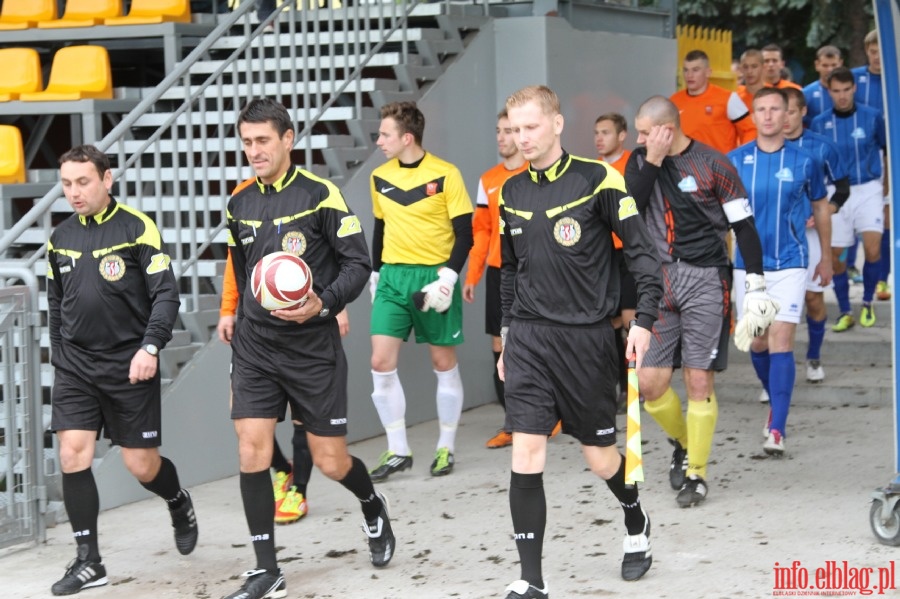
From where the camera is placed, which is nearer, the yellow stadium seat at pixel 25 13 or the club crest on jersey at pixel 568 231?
the club crest on jersey at pixel 568 231

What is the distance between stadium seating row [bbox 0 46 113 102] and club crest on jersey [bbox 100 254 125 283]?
5021 millimetres

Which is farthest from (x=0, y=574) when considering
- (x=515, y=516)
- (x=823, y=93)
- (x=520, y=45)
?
(x=823, y=93)

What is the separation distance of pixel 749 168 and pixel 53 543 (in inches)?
175

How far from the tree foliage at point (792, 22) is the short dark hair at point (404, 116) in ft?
52.1

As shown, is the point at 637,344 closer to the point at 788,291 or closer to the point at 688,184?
the point at 688,184

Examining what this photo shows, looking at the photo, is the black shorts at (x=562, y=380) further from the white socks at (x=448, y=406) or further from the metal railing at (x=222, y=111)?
the metal railing at (x=222, y=111)

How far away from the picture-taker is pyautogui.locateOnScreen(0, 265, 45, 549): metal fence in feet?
22.6

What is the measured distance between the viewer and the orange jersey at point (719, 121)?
36.1ft

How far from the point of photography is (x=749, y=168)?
8094 mm

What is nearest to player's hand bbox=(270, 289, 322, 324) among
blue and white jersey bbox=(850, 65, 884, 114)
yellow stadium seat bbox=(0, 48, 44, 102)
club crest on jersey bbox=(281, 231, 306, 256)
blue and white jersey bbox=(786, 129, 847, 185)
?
club crest on jersey bbox=(281, 231, 306, 256)

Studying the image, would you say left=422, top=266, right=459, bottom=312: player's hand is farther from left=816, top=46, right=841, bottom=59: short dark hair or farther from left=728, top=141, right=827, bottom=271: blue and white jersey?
left=816, top=46, right=841, bottom=59: short dark hair

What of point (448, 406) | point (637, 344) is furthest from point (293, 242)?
point (448, 406)

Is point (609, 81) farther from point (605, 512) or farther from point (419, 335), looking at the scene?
point (605, 512)

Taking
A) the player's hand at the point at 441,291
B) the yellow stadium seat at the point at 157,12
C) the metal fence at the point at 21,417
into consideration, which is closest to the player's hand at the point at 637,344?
the player's hand at the point at 441,291
